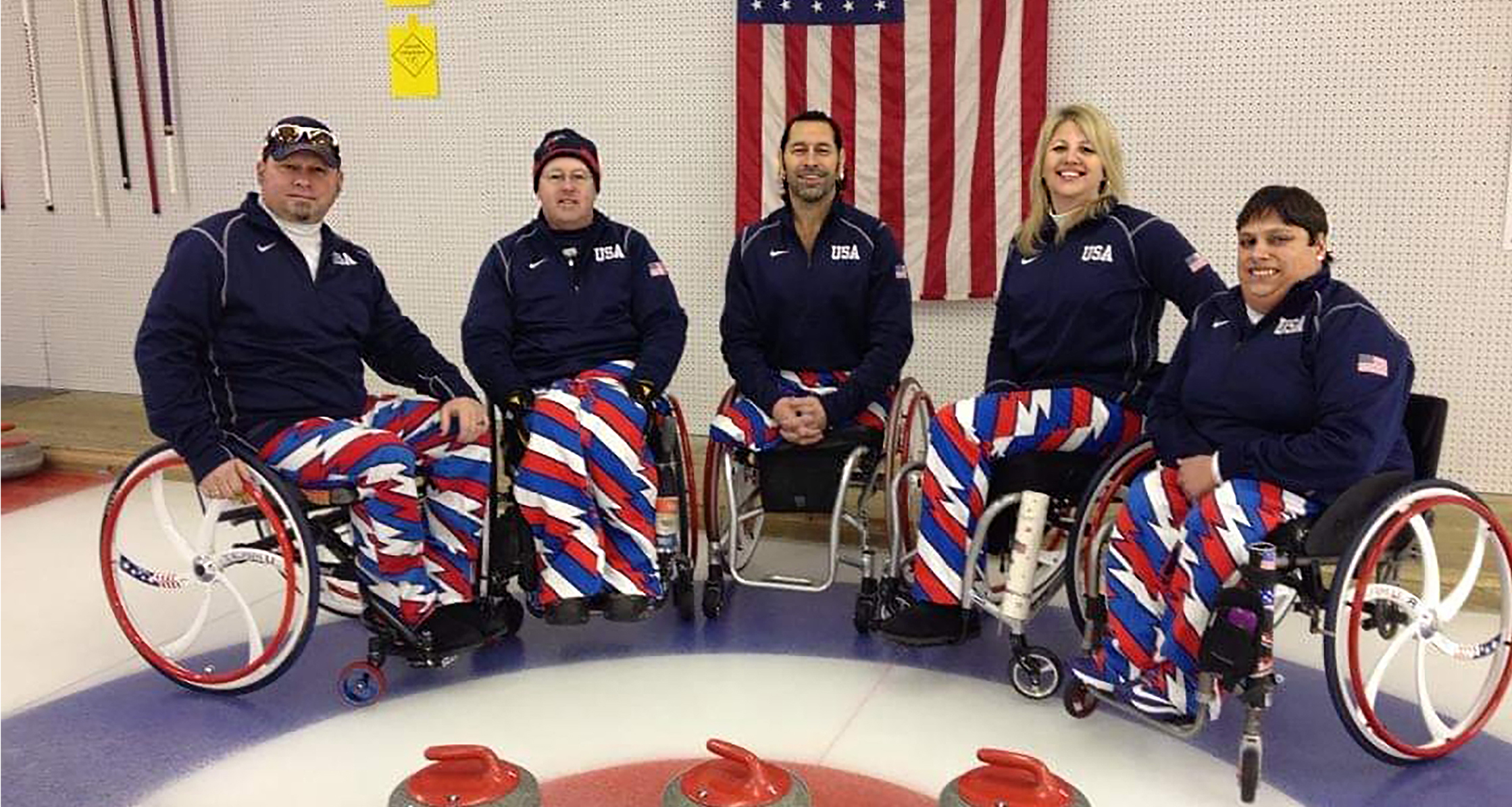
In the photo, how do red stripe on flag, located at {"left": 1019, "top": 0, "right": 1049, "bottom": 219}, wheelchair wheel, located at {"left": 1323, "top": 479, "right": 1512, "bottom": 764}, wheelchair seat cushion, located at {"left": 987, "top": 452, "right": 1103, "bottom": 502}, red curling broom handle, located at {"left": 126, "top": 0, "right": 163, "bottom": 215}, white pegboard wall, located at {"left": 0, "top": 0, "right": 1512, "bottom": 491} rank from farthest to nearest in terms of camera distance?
red curling broom handle, located at {"left": 126, "top": 0, "right": 163, "bottom": 215}, red stripe on flag, located at {"left": 1019, "top": 0, "right": 1049, "bottom": 219}, white pegboard wall, located at {"left": 0, "top": 0, "right": 1512, "bottom": 491}, wheelchair seat cushion, located at {"left": 987, "top": 452, "right": 1103, "bottom": 502}, wheelchair wheel, located at {"left": 1323, "top": 479, "right": 1512, "bottom": 764}

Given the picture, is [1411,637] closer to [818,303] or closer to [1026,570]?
[1026,570]

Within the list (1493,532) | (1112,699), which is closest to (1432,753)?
(1493,532)

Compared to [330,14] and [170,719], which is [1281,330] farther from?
[330,14]

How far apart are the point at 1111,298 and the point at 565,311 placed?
137 cm

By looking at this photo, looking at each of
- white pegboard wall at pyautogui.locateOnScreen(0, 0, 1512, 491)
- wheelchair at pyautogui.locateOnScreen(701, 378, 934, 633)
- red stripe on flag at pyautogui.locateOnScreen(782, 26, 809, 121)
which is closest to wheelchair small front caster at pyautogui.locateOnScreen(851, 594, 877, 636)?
wheelchair at pyautogui.locateOnScreen(701, 378, 934, 633)

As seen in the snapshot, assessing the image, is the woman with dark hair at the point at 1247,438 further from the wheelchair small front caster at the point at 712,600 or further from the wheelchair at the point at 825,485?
the wheelchair small front caster at the point at 712,600

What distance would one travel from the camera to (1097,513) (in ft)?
9.09

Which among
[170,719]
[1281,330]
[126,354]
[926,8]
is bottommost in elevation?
[170,719]

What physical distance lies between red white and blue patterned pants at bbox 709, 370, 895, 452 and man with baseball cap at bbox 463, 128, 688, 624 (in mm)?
201

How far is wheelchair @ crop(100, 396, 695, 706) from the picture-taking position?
8.64ft

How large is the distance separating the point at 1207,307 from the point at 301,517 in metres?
1.96

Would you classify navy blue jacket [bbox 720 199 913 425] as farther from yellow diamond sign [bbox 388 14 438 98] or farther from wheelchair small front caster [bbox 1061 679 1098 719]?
yellow diamond sign [bbox 388 14 438 98]

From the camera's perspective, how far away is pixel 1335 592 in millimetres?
2215

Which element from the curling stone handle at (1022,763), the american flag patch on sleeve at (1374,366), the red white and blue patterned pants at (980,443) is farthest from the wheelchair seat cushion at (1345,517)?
the curling stone handle at (1022,763)
